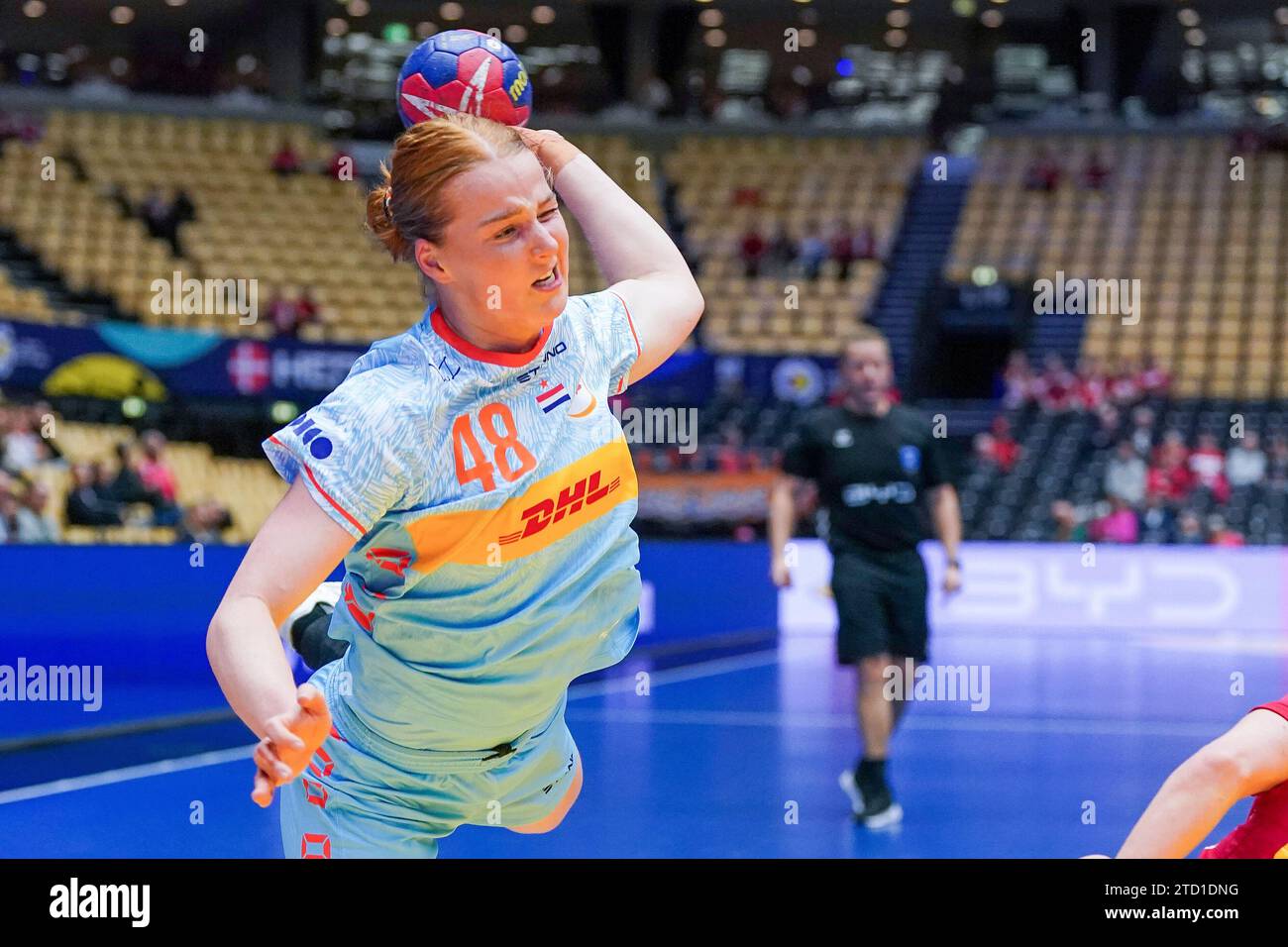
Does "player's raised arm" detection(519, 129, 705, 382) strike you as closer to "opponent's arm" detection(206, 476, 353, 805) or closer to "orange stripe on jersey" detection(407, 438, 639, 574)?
"orange stripe on jersey" detection(407, 438, 639, 574)

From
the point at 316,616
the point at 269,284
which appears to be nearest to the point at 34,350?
the point at 269,284

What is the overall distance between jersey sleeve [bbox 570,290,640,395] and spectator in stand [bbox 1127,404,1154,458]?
46.3 feet

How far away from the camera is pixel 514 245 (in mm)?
2035

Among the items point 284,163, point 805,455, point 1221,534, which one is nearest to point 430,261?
point 805,455

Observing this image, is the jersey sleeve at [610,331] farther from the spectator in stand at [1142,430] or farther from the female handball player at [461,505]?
the spectator in stand at [1142,430]

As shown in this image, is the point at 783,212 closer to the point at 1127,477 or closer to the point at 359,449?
the point at 1127,477

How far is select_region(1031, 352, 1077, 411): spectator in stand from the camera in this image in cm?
1716

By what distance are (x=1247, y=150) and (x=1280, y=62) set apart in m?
3.41

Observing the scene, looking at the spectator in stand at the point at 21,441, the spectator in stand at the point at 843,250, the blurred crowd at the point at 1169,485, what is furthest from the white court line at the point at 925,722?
the spectator in stand at the point at 843,250

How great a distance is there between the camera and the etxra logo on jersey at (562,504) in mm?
2084

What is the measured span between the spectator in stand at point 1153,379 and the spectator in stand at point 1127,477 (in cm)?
238

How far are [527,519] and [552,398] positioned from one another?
174 mm
